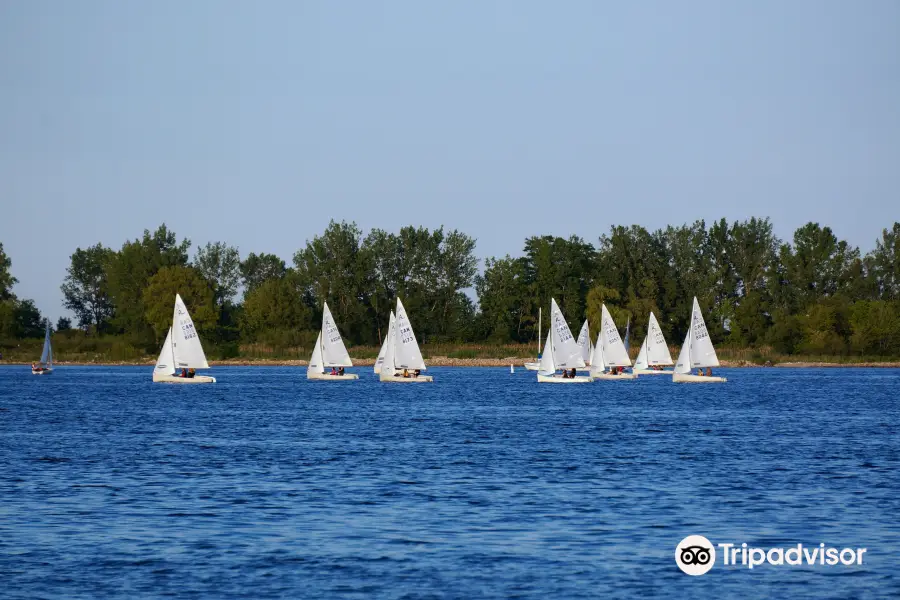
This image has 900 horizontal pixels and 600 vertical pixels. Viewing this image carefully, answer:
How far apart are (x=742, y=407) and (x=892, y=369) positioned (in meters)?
94.1

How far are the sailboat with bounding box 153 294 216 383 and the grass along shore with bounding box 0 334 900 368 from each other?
227 feet

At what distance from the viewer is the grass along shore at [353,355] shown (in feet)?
537

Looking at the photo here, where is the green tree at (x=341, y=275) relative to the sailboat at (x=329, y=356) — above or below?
above

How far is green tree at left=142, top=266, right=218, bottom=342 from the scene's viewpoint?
169125 mm

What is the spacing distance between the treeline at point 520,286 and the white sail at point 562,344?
220ft

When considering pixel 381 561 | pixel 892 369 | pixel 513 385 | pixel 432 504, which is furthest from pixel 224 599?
pixel 892 369

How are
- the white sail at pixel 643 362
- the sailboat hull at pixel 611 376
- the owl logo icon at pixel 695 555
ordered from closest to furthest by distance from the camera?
the owl logo icon at pixel 695 555 < the sailboat hull at pixel 611 376 < the white sail at pixel 643 362

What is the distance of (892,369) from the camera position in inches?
6363

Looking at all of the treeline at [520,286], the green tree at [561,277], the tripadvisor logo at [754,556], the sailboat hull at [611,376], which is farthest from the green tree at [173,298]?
the tripadvisor logo at [754,556]

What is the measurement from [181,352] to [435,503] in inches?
2696

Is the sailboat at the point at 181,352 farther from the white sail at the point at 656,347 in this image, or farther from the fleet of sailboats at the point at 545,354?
the white sail at the point at 656,347

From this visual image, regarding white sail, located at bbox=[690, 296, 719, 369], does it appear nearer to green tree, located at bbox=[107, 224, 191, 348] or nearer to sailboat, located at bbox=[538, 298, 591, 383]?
sailboat, located at bbox=[538, 298, 591, 383]

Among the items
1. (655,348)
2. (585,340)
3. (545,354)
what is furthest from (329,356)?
(655,348)

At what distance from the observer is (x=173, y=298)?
16862 centimetres
